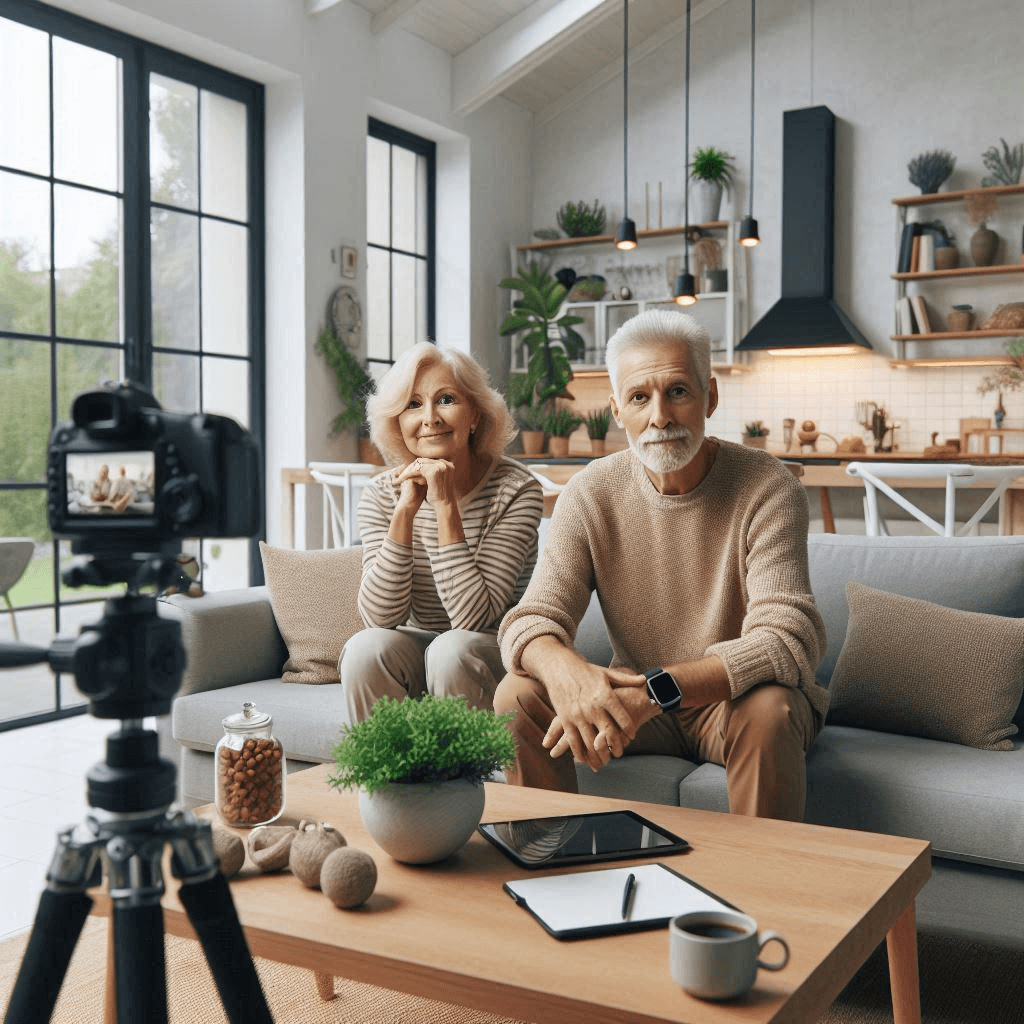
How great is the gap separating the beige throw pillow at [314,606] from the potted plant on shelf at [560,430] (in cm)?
360

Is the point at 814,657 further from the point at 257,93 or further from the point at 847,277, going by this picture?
A: the point at 847,277

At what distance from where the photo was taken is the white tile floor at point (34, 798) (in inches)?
95.9

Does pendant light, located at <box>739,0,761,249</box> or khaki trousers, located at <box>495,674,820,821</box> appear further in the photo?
pendant light, located at <box>739,0,761,249</box>

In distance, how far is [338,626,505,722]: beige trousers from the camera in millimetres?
2277

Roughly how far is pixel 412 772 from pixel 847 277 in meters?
5.58

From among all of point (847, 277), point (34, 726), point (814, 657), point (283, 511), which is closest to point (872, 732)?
point (814, 657)

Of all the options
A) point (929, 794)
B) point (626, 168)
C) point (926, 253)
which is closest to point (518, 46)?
point (626, 168)

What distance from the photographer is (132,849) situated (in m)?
0.78

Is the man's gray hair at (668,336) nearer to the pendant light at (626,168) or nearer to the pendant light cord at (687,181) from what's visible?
the pendant light at (626,168)

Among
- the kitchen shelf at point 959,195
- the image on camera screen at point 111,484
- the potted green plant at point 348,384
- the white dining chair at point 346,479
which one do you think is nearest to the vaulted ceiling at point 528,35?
the potted green plant at point 348,384

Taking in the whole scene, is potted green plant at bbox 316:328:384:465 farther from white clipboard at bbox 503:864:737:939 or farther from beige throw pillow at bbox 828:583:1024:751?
white clipboard at bbox 503:864:737:939

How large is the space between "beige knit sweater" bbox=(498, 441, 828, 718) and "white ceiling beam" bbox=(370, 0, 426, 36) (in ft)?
13.3

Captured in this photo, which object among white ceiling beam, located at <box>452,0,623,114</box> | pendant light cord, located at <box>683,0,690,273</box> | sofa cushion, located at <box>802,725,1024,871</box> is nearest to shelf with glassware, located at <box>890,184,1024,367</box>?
pendant light cord, located at <box>683,0,690,273</box>

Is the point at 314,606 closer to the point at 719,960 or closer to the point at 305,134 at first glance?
the point at 719,960
